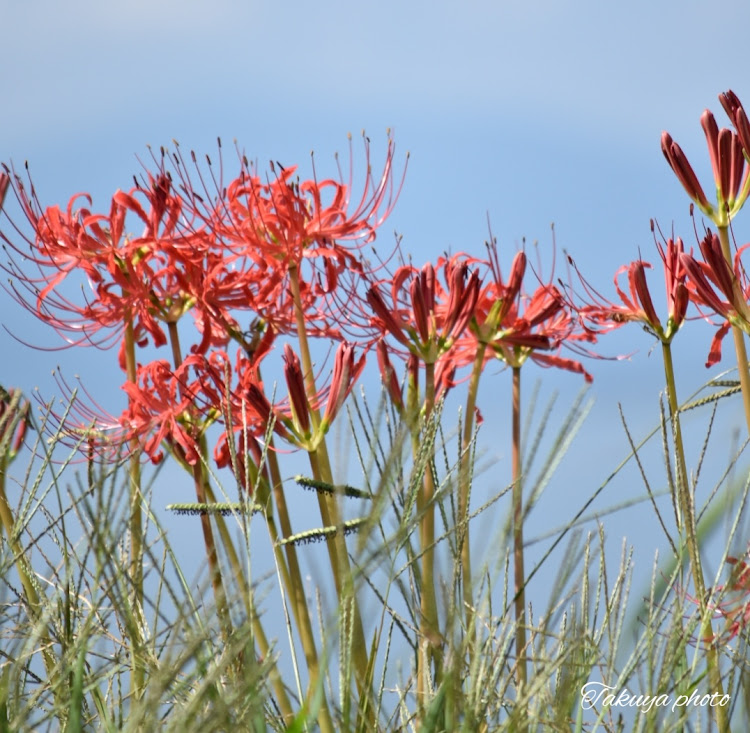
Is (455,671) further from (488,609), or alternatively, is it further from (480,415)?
(480,415)

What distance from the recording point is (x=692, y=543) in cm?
134

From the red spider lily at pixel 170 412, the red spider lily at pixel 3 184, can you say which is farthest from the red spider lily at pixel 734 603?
the red spider lily at pixel 3 184

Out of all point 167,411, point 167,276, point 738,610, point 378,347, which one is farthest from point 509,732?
point 167,276

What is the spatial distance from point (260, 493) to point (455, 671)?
0.75 meters

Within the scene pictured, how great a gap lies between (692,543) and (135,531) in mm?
661

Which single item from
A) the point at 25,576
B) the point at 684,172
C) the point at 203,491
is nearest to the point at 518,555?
the point at 203,491

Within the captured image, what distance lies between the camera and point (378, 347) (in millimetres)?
1778

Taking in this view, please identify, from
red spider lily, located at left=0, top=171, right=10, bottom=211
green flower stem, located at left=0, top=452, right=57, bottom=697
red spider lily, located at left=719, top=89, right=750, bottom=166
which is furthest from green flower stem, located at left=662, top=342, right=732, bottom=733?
red spider lily, located at left=0, top=171, right=10, bottom=211

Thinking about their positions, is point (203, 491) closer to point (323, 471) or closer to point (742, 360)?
point (323, 471)

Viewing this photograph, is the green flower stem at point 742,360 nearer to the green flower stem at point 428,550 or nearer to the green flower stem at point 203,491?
the green flower stem at point 428,550

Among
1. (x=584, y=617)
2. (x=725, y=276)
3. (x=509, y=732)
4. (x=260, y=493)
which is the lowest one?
(x=509, y=732)

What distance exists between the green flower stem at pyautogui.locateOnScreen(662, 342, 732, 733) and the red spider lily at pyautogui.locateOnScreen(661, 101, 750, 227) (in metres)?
0.25

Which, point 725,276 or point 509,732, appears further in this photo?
point 725,276

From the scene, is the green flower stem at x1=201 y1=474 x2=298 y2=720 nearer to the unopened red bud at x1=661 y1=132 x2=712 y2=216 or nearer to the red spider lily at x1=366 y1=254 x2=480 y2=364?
the red spider lily at x1=366 y1=254 x2=480 y2=364
